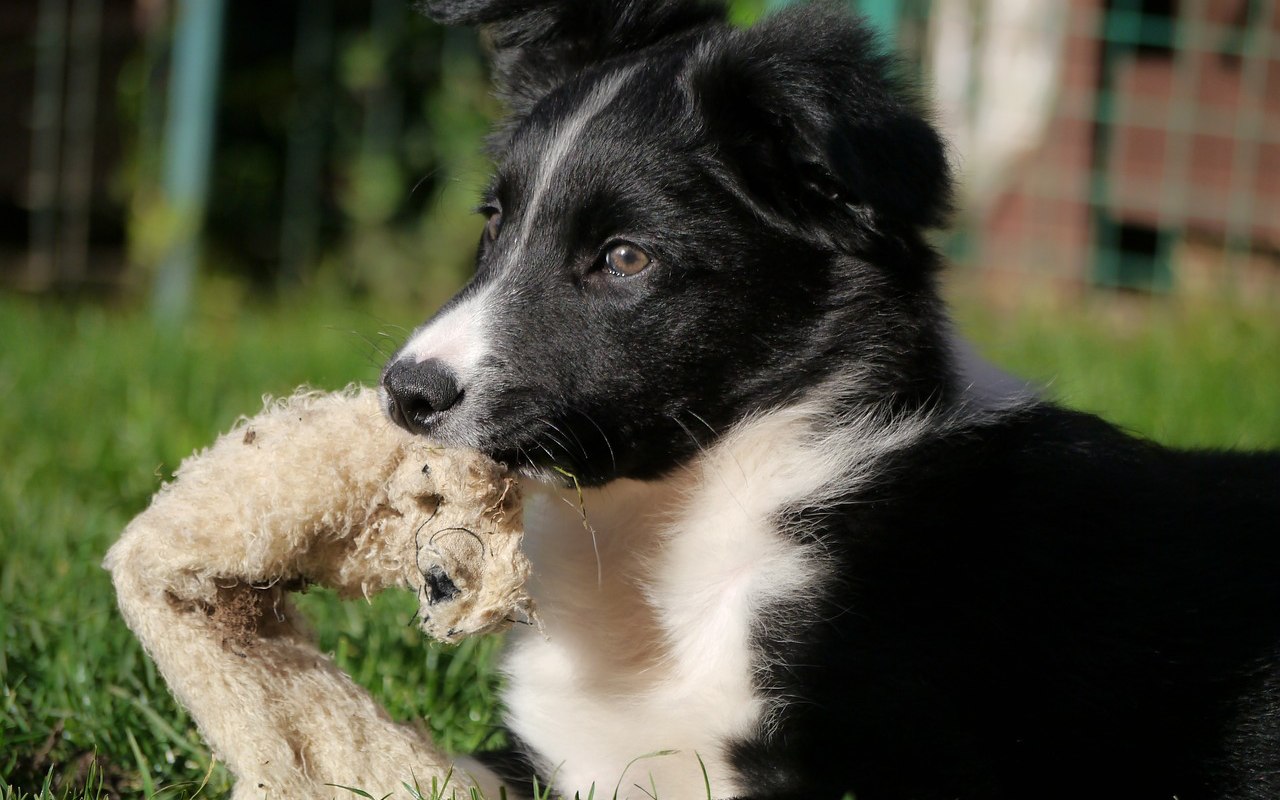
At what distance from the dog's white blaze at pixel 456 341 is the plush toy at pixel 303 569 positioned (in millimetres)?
126

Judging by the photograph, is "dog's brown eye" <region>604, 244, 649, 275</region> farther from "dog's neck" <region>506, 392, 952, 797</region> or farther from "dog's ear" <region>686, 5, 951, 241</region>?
"dog's neck" <region>506, 392, 952, 797</region>

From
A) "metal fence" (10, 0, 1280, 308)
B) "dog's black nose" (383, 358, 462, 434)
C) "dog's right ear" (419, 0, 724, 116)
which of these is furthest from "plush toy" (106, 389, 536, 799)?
"metal fence" (10, 0, 1280, 308)

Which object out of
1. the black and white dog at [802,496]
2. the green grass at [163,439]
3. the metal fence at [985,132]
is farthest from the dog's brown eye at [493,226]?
the metal fence at [985,132]

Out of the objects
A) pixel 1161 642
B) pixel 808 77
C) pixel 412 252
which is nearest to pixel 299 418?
Result: pixel 808 77

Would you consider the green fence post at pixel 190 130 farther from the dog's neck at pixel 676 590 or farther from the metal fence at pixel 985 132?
the dog's neck at pixel 676 590

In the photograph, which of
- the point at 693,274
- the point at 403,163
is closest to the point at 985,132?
the point at 403,163

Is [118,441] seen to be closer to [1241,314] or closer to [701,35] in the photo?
[701,35]

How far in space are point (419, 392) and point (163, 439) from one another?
7.93ft

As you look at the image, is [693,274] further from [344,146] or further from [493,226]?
[344,146]

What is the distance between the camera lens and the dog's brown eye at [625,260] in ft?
7.77

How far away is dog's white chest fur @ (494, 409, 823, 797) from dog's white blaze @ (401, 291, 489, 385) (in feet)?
1.04

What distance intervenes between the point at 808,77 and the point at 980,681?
1.02m

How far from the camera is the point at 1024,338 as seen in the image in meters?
5.99

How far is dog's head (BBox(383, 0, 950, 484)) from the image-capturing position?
87.6 inches
